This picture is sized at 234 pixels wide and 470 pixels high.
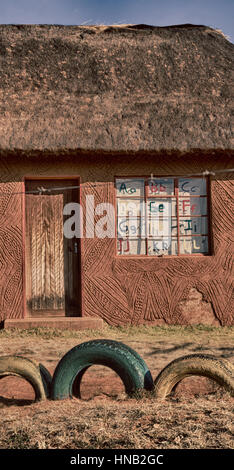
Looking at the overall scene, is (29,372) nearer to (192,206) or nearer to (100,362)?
(100,362)

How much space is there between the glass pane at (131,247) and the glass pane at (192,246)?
0.65 m

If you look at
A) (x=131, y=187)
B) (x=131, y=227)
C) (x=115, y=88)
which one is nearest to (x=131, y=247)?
(x=131, y=227)

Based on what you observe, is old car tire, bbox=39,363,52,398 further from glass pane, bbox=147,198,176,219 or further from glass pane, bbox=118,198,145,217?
glass pane, bbox=147,198,176,219

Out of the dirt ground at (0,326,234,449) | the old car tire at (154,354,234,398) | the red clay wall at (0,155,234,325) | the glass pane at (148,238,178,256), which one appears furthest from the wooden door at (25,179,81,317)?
the old car tire at (154,354,234,398)

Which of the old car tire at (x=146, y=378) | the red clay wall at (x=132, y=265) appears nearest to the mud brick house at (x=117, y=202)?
the red clay wall at (x=132, y=265)

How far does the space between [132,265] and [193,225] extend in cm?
123

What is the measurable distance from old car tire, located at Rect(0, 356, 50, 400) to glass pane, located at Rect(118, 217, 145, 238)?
381cm

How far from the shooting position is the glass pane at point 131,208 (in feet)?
24.4

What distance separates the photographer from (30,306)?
7340 mm

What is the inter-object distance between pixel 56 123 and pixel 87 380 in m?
4.08

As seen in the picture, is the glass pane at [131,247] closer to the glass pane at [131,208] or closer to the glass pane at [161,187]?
the glass pane at [131,208]
